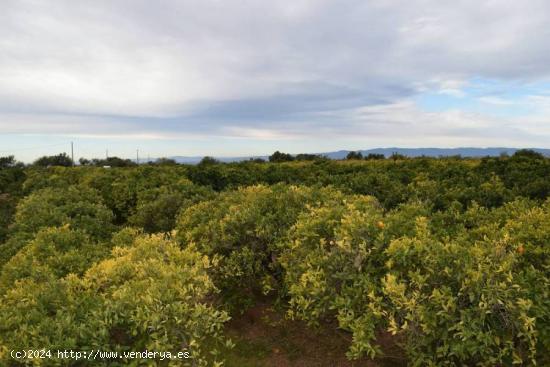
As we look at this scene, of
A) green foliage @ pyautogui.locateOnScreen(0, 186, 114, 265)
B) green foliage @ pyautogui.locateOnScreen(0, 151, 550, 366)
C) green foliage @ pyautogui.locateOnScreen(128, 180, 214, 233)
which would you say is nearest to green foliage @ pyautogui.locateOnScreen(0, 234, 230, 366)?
green foliage @ pyautogui.locateOnScreen(0, 151, 550, 366)

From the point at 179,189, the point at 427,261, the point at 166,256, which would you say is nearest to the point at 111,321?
the point at 166,256

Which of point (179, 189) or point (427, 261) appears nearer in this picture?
point (427, 261)

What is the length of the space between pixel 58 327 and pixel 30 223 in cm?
535

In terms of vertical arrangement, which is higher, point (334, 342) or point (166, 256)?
point (166, 256)

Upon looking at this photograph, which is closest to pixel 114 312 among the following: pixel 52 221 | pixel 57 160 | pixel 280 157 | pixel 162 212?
pixel 52 221

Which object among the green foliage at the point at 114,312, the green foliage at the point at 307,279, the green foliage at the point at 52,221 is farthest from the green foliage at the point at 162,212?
the green foliage at the point at 114,312

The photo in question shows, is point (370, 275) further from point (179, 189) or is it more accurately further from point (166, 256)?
point (179, 189)

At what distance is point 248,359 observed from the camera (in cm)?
570

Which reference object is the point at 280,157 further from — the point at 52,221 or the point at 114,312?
the point at 114,312

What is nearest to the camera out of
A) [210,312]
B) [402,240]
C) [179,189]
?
[210,312]

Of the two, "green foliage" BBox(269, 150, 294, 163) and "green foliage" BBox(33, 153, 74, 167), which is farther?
"green foliage" BBox(33, 153, 74, 167)

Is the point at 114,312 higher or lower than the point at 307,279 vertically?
higher

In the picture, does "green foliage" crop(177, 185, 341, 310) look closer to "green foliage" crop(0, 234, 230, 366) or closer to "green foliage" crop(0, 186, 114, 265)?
"green foliage" crop(0, 186, 114, 265)

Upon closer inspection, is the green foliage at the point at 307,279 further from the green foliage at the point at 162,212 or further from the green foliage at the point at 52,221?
the green foliage at the point at 162,212
